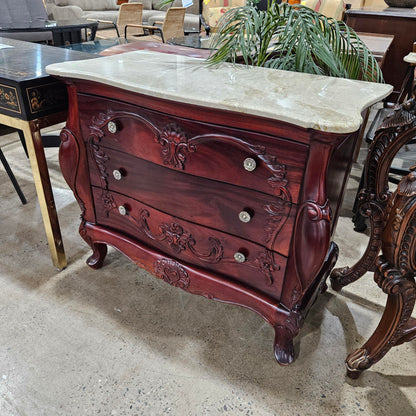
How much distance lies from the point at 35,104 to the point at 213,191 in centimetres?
77

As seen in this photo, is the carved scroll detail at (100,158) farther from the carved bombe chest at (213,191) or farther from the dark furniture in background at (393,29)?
the dark furniture in background at (393,29)

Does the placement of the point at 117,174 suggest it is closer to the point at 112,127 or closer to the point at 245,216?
the point at 112,127

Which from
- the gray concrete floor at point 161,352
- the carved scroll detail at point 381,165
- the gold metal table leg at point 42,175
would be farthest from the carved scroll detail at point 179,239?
the carved scroll detail at point 381,165

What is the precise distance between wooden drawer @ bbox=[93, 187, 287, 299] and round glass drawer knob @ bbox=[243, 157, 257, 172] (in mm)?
266

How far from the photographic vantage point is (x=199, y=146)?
1058mm

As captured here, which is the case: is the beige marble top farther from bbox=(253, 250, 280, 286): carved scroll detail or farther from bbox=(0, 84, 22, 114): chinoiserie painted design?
bbox=(253, 250, 280, 286): carved scroll detail

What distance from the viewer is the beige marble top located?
83 centimetres

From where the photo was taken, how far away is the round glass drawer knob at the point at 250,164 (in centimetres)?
97

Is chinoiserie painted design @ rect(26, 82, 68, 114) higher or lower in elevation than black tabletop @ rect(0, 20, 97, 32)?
higher

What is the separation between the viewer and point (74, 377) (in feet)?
4.01

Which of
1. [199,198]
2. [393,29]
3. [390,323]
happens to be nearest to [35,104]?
[199,198]

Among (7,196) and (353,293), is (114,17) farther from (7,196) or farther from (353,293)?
(353,293)

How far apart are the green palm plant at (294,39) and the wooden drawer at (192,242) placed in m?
0.58

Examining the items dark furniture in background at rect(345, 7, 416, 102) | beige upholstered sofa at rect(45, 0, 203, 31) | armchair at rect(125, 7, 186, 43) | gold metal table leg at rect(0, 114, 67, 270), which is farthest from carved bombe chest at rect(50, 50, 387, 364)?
beige upholstered sofa at rect(45, 0, 203, 31)
